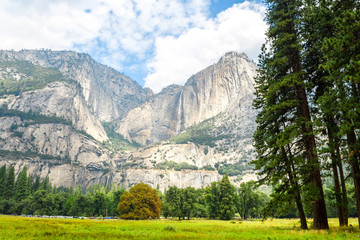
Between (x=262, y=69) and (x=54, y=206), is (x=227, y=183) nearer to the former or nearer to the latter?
(x=262, y=69)

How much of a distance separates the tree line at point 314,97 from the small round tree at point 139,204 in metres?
43.0

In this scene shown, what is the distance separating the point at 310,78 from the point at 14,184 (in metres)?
115

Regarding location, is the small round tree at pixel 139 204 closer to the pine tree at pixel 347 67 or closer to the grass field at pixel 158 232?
the grass field at pixel 158 232

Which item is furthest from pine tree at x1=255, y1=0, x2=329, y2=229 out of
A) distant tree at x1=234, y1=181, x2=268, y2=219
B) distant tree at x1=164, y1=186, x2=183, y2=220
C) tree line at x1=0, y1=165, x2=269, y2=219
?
distant tree at x1=234, y1=181, x2=268, y2=219

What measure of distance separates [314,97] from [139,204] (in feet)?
162

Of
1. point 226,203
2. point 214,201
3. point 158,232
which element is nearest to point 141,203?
point 226,203

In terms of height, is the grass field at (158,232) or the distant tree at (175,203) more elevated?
the grass field at (158,232)

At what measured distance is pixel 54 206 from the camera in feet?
283

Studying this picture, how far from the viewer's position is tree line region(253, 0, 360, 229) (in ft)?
42.2

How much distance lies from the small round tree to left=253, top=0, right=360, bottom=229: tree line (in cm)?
4305

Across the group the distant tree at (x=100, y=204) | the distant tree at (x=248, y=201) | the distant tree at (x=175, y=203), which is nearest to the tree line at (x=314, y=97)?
the distant tree at (x=175, y=203)

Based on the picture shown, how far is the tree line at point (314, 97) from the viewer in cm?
1286

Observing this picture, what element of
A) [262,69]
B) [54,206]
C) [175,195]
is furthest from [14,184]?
[262,69]

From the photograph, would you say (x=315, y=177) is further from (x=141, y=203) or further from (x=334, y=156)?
(x=141, y=203)
